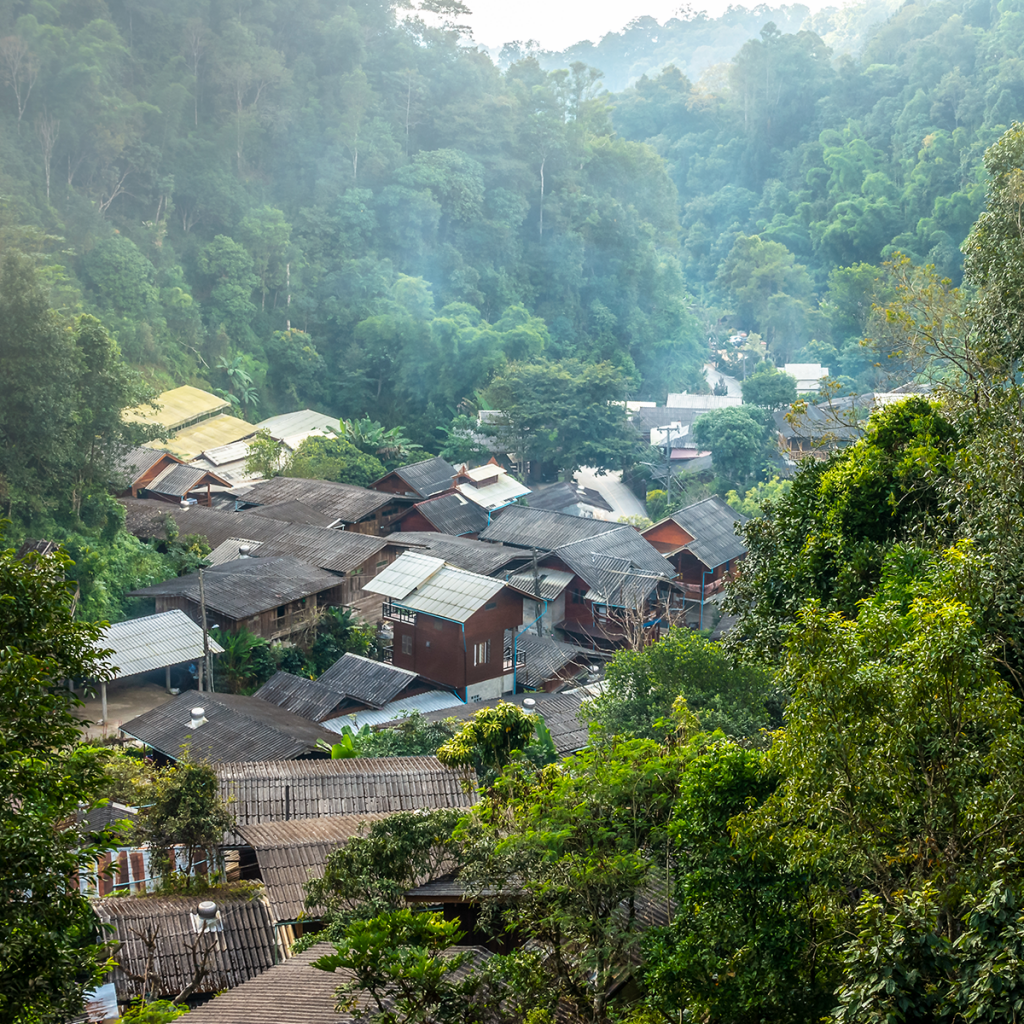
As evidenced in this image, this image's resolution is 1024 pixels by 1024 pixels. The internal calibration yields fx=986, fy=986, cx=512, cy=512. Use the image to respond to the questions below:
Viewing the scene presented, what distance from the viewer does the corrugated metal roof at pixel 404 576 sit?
2131cm

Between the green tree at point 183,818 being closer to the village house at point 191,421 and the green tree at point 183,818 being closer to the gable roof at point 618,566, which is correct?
the gable roof at point 618,566

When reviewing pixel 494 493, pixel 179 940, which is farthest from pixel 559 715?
pixel 494 493

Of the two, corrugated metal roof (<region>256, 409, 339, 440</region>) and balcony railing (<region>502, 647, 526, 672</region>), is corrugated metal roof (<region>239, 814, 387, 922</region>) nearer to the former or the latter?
balcony railing (<region>502, 647, 526, 672</region>)

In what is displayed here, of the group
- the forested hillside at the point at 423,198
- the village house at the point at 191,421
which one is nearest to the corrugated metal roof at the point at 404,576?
the village house at the point at 191,421

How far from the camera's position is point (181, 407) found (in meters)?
37.6

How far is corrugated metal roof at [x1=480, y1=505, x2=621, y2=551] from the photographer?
89.5ft

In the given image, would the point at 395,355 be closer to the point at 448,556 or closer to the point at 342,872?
the point at 448,556

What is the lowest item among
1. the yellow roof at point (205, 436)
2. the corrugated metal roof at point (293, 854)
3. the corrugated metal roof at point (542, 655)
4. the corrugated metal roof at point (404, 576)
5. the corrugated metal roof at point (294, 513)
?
the corrugated metal roof at point (542, 655)

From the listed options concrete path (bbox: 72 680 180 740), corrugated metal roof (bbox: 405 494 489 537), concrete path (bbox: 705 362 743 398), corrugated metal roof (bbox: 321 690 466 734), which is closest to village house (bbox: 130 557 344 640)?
concrete path (bbox: 72 680 180 740)

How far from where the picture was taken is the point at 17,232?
104ft

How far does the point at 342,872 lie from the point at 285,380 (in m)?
39.8

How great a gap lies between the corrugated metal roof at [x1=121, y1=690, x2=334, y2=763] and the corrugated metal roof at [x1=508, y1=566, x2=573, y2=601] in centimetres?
849

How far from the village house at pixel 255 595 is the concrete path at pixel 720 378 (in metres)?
40.6

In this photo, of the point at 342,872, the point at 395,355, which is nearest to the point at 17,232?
the point at 395,355
